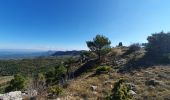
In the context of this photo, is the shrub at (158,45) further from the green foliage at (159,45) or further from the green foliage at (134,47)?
the green foliage at (134,47)

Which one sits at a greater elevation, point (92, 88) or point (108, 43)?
point (108, 43)

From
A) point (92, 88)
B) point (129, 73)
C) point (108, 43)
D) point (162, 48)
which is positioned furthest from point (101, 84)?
point (108, 43)

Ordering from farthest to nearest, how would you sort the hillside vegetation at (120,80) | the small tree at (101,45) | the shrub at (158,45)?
the small tree at (101,45), the shrub at (158,45), the hillside vegetation at (120,80)

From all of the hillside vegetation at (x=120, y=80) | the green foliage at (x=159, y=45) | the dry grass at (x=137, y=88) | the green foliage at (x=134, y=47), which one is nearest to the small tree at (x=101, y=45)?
the hillside vegetation at (x=120, y=80)

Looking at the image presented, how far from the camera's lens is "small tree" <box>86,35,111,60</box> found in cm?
5469

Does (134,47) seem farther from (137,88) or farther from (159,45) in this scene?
(137,88)

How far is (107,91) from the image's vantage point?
25.6 metres

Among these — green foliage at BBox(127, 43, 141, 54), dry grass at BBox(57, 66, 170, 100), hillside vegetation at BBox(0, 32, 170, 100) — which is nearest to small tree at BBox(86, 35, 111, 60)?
hillside vegetation at BBox(0, 32, 170, 100)

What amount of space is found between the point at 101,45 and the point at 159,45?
14917 mm

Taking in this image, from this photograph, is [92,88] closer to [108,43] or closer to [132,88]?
[132,88]

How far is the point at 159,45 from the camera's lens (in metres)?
47.4

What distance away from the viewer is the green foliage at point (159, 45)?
46.3 metres

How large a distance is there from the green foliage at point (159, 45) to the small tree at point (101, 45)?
10789 millimetres

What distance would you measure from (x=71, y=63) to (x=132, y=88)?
49.3 meters
